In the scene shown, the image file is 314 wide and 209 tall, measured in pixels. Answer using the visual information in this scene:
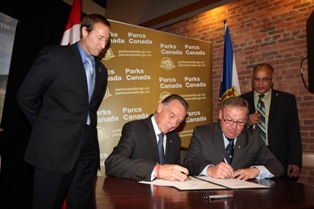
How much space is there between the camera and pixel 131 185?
4.65 feet

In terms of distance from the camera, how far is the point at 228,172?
1.67 metres

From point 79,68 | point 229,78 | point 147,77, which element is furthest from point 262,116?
point 79,68

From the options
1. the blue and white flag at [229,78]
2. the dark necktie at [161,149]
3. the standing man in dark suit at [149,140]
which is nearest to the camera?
the standing man in dark suit at [149,140]

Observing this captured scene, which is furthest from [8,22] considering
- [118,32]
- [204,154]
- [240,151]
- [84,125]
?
[240,151]

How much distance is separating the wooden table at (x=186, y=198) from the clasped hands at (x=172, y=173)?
0.15m

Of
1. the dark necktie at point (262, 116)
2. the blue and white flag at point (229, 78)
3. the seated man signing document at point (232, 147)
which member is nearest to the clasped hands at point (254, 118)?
the dark necktie at point (262, 116)

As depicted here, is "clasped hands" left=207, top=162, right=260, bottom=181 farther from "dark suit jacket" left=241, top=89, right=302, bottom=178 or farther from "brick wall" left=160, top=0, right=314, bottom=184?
"brick wall" left=160, top=0, right=314, bottom=184

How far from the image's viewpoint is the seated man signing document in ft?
6.40

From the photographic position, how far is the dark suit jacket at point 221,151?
2014mm

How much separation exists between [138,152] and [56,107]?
66 centimetres

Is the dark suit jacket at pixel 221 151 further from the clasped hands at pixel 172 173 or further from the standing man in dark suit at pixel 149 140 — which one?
the clasped hands at pixel 172 173

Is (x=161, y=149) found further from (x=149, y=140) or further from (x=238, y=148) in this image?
(x=238, y=148)

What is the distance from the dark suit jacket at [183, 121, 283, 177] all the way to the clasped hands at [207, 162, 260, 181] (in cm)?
18

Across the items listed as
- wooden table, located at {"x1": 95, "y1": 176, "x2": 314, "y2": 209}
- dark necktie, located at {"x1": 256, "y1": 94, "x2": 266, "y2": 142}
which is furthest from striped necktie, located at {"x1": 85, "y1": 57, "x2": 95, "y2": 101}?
dark necktie, located at {"x1": 256, "y1": 94, "x2": 266, "y2": 142}
